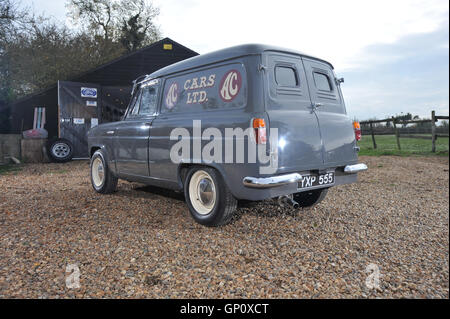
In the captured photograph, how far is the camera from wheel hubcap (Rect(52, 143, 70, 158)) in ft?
37.2

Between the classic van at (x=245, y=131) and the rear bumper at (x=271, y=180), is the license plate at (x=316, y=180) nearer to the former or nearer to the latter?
the classic van at (x=245, y=131)

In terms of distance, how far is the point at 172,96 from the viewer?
4527mm

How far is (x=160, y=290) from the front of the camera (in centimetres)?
252

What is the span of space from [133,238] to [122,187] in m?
3.18

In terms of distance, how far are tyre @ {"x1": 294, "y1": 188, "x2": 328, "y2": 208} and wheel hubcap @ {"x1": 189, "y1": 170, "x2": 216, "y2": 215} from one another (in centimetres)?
153

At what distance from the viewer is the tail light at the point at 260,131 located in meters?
3.27

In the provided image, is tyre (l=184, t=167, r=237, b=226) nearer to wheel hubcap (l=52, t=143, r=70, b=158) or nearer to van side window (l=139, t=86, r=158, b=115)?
van side window (l=139, t=86, r=158, b=115)

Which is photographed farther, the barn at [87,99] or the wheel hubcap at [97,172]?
the barn at [87,99]

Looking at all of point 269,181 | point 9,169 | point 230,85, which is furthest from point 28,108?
point 269,181

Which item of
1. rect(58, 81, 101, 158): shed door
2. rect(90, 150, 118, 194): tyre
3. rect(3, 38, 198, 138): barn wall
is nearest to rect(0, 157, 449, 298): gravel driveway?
rect(90, 150, 118, 194): tyre

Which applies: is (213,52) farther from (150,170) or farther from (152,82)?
(150,170)

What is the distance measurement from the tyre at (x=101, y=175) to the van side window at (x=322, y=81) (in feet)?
12.2

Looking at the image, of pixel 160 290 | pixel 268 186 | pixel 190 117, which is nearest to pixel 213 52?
pixel 190 117

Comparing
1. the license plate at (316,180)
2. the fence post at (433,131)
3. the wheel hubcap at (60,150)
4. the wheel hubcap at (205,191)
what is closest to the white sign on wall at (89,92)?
the wheel hubcap at (60,150)
